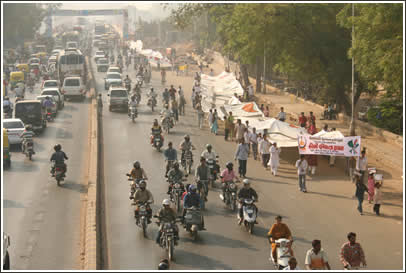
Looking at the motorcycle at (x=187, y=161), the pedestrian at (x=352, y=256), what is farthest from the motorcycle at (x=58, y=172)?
the pedestrian at (x=352, y=256)

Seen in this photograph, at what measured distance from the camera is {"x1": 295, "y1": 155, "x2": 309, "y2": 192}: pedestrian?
2195 cm

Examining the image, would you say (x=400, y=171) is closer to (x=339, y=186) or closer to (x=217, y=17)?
(x=339, y=186)

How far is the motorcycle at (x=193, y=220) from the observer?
55.6ft

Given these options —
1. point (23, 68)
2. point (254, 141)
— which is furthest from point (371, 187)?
point (23, 68)

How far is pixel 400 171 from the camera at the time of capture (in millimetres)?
26125

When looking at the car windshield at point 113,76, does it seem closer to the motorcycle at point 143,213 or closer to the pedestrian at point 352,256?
the motorcycle at point 143,213

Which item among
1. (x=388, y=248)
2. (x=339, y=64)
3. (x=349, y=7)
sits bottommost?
(x=388, y=248)

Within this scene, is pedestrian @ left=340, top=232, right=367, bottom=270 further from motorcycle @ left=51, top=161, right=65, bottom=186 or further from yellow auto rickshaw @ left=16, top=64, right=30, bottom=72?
yellow auto rickshaw @ left=16, top=64, right=30, bottom=72

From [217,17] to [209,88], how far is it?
14.0m

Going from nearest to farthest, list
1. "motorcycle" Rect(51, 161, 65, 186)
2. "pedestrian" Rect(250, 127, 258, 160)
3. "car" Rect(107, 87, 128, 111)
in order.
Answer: "motorcycle" Rect(51, 161, 65, 186) → "pedestrian" Rect(250, 127, 258, 160) → "car" Rect(107, 87, 128, 111)

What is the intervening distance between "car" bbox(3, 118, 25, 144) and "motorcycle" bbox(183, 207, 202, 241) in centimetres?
1601

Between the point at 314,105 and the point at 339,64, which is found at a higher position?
the point at 339,64

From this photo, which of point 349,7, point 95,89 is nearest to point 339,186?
point 349,7

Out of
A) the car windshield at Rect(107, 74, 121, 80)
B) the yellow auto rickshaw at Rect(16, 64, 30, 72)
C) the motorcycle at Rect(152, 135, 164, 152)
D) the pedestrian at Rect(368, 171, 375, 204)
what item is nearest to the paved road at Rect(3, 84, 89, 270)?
the motorcycle at Rect(152, 135, 164, 152)
